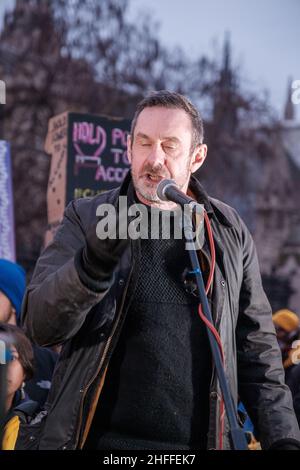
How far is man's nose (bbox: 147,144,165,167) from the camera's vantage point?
227 cm

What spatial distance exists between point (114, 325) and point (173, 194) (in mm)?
456

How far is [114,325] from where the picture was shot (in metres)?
2.12

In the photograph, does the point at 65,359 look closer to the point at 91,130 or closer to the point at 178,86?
the point at 91,130

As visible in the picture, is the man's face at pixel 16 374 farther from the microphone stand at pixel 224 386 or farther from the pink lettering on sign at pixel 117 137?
the pink lettering on sign at pixel 117 137

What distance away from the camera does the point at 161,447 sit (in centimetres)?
213

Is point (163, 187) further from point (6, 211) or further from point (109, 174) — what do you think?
point (6, 211)

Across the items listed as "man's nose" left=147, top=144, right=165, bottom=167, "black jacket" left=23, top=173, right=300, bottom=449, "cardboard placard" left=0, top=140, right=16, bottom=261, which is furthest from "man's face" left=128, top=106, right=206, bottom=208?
"cardboard placard" left=0, top=140, right=16, bottom=261

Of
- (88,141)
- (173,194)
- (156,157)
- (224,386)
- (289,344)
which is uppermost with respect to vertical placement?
(88,141)

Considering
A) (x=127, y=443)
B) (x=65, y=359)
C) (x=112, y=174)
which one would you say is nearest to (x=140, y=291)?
(x=65, y=359)

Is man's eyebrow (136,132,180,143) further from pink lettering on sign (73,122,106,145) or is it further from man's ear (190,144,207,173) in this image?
pink lettering on sign (73,122,106,145)

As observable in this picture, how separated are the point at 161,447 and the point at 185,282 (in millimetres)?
527

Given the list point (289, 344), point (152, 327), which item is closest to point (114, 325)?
point (152, 327)
